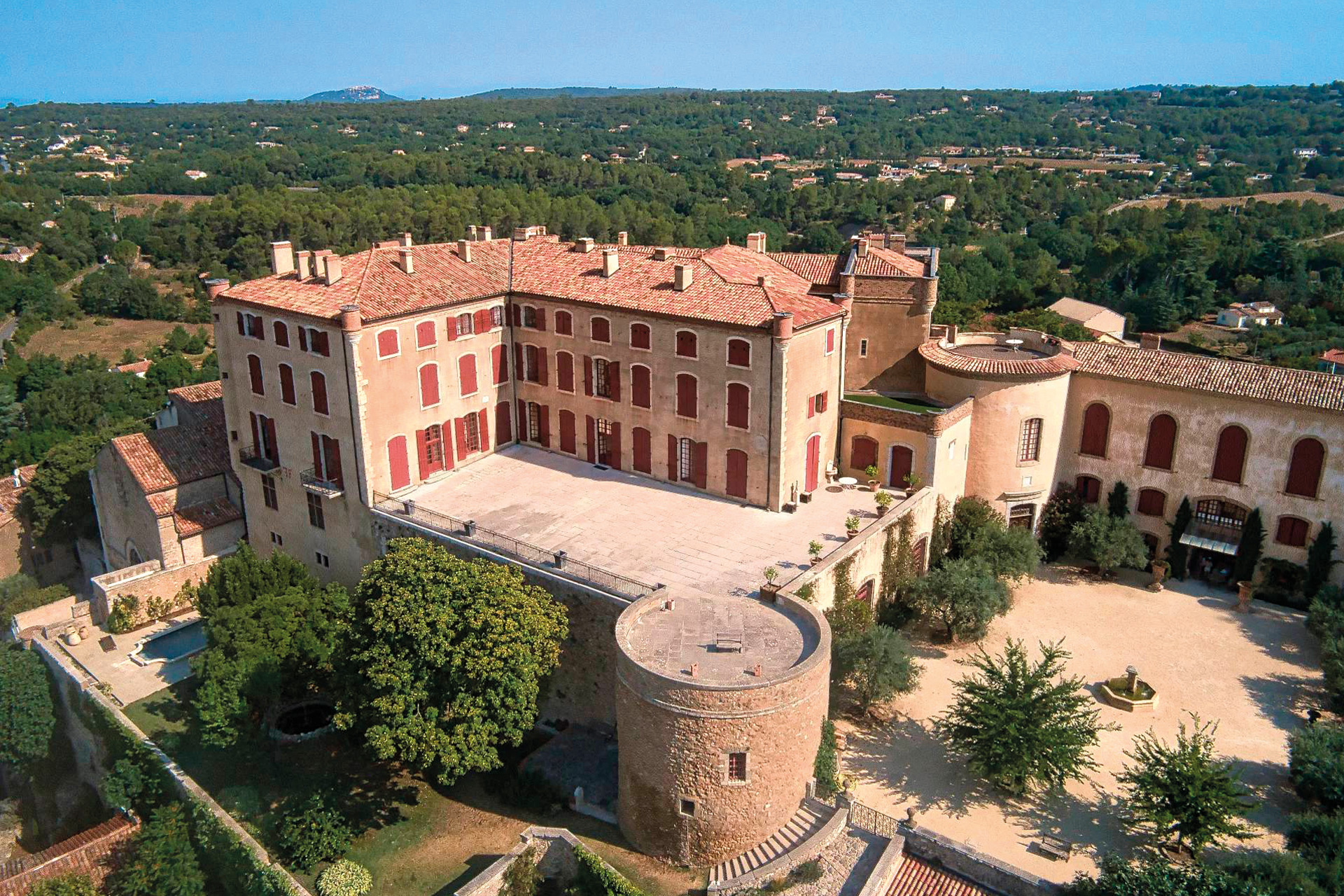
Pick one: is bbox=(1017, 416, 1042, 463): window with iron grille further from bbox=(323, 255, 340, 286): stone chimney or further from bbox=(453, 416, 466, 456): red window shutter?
bbox=(323, 255, 340, 286): stone chimney

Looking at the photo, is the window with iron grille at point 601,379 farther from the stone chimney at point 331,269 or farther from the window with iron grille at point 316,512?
→ the window with iron grille at point 316,512

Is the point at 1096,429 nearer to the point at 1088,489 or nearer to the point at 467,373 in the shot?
the point at 1088,489

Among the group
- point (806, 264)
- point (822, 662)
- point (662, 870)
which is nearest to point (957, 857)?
point (822, 662)

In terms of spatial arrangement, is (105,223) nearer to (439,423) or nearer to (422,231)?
(422,231)

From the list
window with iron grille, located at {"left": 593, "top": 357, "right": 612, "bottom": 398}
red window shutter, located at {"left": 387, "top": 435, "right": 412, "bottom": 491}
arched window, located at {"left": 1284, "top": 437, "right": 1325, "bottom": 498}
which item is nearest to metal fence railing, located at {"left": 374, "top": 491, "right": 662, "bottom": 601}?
red window shutter, located at {"left": 387, "top": 435, "right": 412, "bottom": 491}

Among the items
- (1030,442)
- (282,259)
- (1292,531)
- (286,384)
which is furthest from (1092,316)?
(286,384)

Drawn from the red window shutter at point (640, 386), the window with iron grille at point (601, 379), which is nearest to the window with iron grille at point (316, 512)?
the window with iron grille at point (601, 379)
